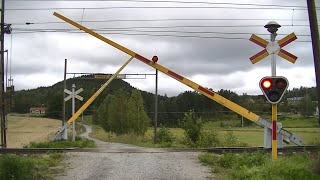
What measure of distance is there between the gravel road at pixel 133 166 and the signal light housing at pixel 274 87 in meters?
3.00

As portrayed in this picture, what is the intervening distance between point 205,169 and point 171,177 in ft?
5.90

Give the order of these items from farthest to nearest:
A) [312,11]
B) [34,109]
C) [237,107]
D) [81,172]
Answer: [34,109], [237,107], [312,11], [81,172]

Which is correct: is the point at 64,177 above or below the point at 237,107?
below

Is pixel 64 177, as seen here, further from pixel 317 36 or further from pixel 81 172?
pixel 317 36

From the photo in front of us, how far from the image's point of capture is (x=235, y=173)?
11.1m

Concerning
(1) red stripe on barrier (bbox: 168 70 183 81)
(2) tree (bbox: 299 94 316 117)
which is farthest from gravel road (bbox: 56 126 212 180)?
(2) tree (bbox: 299 94 316 117)

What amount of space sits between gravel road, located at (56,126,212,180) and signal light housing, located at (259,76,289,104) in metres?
3.00

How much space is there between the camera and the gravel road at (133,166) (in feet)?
40.7

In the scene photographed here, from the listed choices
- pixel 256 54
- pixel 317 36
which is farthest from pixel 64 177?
pixel 317 36

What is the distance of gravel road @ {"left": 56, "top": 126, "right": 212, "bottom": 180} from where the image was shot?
12.4 metres

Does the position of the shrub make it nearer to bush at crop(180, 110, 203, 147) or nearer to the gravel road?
bush at crop(180, 110, 203, 147)

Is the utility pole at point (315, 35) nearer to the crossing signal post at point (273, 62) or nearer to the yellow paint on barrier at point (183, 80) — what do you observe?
the crossing signal post at point (273, 62)

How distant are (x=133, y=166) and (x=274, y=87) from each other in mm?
5560

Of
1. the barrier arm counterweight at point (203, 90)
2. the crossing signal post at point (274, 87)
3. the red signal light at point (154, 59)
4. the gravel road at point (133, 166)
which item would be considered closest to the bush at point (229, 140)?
the barrier arm counterweight at point (203, 90)
